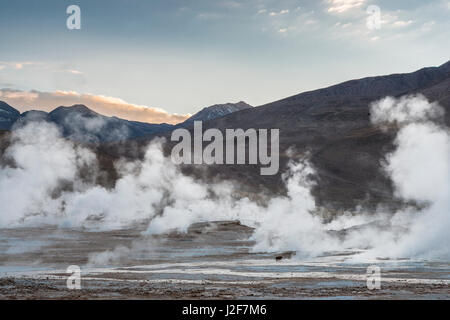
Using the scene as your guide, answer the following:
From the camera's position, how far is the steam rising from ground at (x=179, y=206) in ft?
118

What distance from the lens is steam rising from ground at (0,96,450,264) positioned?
3594 centimetres

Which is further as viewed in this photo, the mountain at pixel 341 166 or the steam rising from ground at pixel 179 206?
the mountain at pixel 341 166

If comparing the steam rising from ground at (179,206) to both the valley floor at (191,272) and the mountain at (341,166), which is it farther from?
the mountain at (341,166)

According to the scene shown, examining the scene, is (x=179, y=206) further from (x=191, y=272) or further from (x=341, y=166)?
(x=341, y=166)

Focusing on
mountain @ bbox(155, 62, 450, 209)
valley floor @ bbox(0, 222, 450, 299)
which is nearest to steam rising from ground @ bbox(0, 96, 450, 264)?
valley floor @ bbox(0, 222, 450, 299)

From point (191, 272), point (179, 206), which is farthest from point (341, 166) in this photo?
point (191, 272)

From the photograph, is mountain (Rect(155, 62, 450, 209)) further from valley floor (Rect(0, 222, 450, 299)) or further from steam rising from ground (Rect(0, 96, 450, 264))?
valley floor (Rect(0, 222, 450, 299))

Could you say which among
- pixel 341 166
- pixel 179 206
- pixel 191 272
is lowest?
pixel 191 272

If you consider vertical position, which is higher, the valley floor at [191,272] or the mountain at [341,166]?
the mountain at [341,166]

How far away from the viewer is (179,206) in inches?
3095

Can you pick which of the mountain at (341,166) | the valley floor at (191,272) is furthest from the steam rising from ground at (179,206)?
the mountain at (341,166)

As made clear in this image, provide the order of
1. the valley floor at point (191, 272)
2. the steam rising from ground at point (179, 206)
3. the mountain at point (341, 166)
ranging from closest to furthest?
the valley floor at point (191, 272) < the steam rising from ground at point (179, 206) < the mountain at point (341, 166)

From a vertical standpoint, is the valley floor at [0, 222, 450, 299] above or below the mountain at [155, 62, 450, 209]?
below

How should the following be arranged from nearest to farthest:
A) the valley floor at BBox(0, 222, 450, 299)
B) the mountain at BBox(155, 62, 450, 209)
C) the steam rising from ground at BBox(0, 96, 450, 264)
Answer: the valley floor at BBox(0, 222, 450, 299) → the steam rising from ground at BBox(0, 96, 450, 264) → the mountain at BBox(155, 62, 450, 209)
